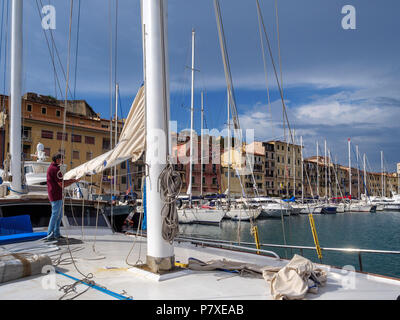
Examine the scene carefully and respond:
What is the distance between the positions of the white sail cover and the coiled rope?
3.12 feet

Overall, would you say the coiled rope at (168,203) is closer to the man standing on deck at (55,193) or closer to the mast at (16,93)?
the man standing on deck at (55,193)

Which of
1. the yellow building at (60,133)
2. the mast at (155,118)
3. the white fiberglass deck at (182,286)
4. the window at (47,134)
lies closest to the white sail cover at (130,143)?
the mast at (155,118)

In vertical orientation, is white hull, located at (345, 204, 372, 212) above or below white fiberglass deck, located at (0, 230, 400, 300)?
below

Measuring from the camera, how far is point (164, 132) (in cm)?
412

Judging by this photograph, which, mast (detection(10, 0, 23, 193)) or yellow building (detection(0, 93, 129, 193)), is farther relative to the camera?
yellow building (detection(0, 93, 129, 193))

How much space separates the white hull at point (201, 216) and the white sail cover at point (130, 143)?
23.8 metres

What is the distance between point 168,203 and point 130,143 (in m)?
1.51

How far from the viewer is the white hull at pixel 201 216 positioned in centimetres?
2933

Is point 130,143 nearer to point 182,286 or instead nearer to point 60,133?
point 182,286

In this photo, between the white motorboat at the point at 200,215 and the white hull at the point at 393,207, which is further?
the white hull at the point at 393,207

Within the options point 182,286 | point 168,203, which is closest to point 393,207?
point 168,203

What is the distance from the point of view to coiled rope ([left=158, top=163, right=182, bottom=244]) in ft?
13.2

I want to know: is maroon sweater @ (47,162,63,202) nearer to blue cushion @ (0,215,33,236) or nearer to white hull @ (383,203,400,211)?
blue cushion @ (0,215,33,236)

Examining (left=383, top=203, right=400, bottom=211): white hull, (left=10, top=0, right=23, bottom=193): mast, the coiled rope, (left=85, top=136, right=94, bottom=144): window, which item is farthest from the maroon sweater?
(left=383, top=203, right=400, bottom=211): white hull
